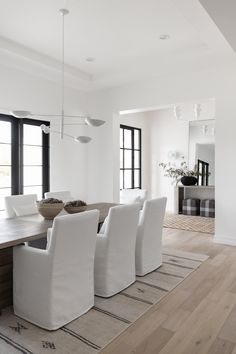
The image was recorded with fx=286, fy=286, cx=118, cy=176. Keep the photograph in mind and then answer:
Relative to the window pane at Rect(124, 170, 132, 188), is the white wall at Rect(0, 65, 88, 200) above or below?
above

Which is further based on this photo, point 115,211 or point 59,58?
point 59,58

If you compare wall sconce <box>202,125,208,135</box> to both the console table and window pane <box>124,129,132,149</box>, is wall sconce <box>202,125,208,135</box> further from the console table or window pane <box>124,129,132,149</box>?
window pane <box>124,129,132,149</box>

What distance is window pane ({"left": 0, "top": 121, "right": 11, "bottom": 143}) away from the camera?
15.6ft

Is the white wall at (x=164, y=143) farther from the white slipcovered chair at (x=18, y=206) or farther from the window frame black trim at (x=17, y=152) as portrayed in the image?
the white slipcovered chair at (x=18, y=206)

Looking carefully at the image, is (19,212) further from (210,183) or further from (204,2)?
(210,183)

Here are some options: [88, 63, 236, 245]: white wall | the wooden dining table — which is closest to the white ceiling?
[88, 63, 236, 245]: white wall

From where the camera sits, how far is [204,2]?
2.58 m

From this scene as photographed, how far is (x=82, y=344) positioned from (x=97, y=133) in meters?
4.62

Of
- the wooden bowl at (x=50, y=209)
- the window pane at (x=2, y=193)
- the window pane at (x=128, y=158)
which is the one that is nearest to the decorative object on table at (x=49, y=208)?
the wooden bowl at (x=50, y=209)

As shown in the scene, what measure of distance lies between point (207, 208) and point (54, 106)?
4.33 metres

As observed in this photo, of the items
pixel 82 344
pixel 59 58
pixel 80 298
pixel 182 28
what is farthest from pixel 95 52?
pixel 82 344

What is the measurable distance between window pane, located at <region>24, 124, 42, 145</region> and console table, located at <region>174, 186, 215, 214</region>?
3936mm

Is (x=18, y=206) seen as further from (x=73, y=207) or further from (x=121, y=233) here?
(x=121, y=233)

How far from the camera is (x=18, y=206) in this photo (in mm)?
3775
